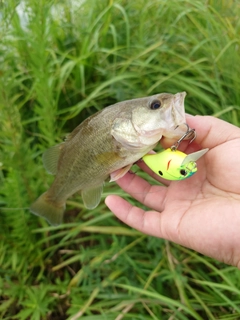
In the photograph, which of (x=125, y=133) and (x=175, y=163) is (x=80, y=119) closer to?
(x=125, y=133)

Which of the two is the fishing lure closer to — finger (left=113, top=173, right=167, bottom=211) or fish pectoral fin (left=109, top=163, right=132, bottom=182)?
fish pectoral fin (left=109, top=163, right=132, bottom=182)

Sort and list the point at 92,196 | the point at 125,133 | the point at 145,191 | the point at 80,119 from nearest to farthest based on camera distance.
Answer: the point at 125,133, the point at 92,196, the point at 145,191, the point at 80,119

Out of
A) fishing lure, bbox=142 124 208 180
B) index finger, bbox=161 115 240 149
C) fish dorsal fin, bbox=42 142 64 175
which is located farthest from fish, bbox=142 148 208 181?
fish dorsal fin, bbox=42 142 64 175

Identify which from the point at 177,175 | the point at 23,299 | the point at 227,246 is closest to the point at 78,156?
the point at 177,175

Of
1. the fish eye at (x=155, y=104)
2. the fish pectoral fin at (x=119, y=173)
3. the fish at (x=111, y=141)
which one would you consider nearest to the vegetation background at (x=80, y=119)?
the fish at (x=111, y=141)

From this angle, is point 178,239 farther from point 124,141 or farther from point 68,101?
point 68,101

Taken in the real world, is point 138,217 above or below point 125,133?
below

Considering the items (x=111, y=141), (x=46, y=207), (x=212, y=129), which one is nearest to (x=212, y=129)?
(x=212, y=129)
